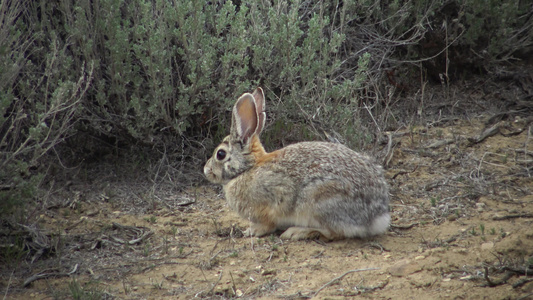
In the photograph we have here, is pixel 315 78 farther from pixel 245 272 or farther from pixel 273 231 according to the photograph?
pixel 245 272

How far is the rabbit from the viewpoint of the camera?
4.55 m

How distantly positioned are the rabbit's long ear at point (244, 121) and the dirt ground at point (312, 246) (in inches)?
32.0

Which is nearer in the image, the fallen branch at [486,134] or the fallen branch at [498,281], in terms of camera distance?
the fallen branch at [498,281]

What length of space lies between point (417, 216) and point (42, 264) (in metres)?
3.10

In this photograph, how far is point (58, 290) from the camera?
13.1 ft

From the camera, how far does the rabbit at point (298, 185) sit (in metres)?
4.55

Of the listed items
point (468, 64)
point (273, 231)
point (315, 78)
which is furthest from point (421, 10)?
point (273, 231)

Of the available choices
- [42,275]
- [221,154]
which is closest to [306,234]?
[221,154]

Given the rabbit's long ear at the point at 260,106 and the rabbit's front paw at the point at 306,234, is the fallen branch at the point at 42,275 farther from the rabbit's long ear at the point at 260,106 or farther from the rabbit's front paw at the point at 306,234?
the rabbit's long ear at the point at 260,106

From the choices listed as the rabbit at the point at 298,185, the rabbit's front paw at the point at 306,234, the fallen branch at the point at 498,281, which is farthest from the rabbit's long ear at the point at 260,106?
the fallen branch at the point at 498,281

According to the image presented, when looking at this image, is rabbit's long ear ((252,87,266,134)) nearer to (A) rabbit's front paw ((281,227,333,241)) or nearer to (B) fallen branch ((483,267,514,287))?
(A) rabbit's front paw ((281,227,333,241))

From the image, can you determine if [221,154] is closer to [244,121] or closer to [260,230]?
[244,121]

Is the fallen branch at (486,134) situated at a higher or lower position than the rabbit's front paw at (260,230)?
higher

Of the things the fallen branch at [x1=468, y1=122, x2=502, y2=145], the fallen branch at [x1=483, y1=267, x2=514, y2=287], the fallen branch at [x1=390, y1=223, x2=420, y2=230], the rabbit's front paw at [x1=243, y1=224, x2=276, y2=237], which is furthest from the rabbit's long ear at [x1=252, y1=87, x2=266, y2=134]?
the fallen branch at [x1=468, y1=122, x2=502, y2=145]
